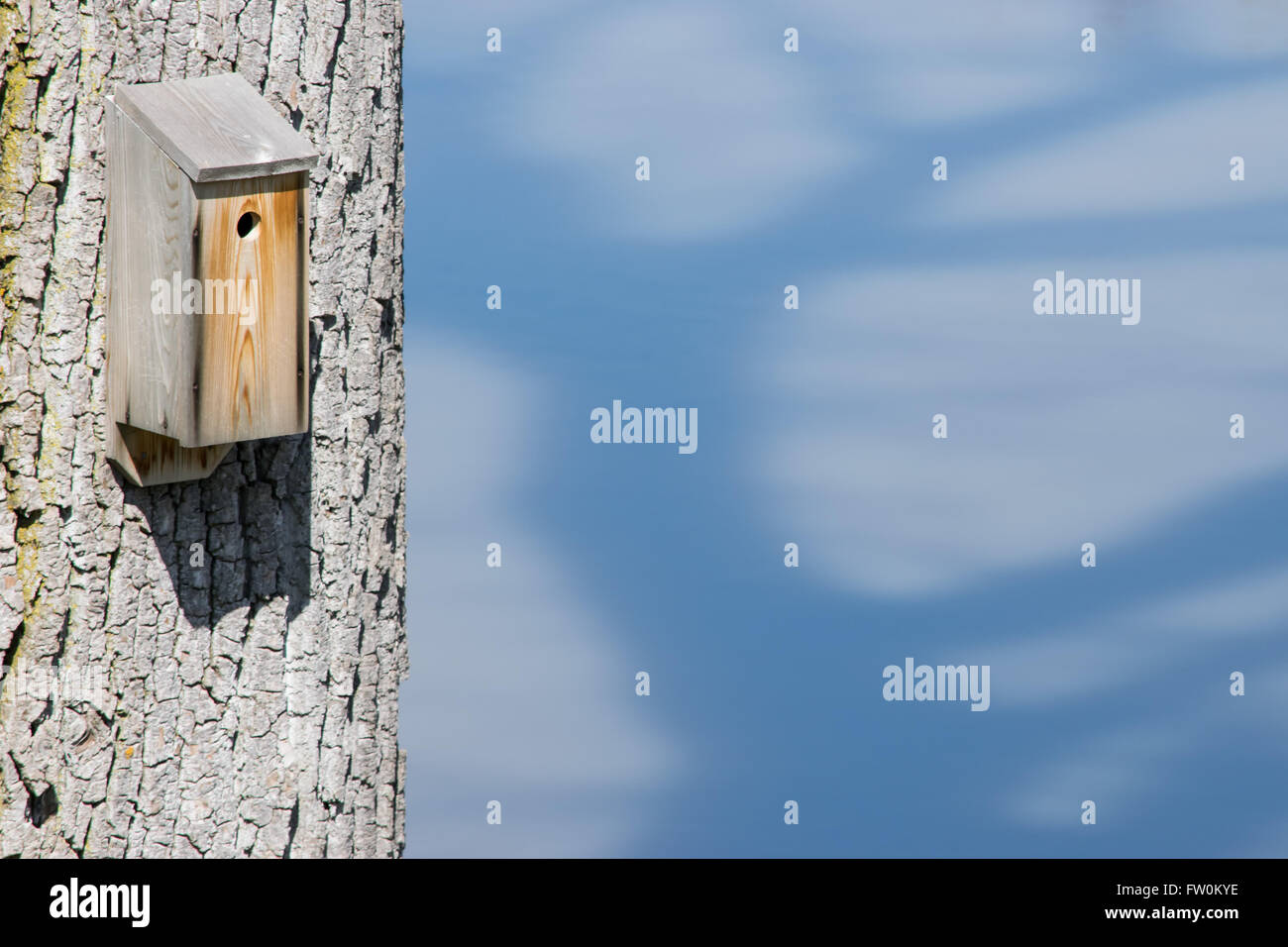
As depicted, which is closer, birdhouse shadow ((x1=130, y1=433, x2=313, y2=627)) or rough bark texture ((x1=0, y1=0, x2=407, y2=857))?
rough bark texture ((x1=0, y1=0, x2=407, y2=857))

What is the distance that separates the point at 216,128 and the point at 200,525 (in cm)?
85

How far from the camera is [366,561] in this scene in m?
2.69

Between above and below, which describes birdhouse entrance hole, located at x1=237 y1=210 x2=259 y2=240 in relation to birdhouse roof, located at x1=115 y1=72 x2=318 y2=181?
below

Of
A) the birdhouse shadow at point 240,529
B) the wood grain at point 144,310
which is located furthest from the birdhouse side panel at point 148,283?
the birdhouse shadow at point 240,529

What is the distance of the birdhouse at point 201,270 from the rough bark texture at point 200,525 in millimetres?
75

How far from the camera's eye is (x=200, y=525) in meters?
2.45

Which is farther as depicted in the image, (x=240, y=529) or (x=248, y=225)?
(x=240, y=529)

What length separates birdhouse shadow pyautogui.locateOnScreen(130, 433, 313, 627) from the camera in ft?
7.93

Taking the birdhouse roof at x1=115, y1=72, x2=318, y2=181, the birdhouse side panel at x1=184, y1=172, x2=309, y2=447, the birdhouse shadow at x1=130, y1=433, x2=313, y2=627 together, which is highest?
the birdhouse roof at x1=115, y1=72, x2=318, y2=181

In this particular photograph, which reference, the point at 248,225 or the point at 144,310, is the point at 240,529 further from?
the point at 248,225

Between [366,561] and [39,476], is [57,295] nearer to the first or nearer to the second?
[39,476]

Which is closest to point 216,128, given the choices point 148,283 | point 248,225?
point 248,225

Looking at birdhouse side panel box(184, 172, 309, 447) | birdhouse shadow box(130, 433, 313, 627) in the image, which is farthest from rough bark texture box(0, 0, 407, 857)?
birdhouse side panel box(184, 172, 309, 447)

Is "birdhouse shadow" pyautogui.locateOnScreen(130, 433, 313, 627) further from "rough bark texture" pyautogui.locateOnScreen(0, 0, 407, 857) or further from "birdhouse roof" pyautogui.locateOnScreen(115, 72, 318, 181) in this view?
"birdhouse roof" pyautogui.locateOnScreen(115, 72, 318, 181)
